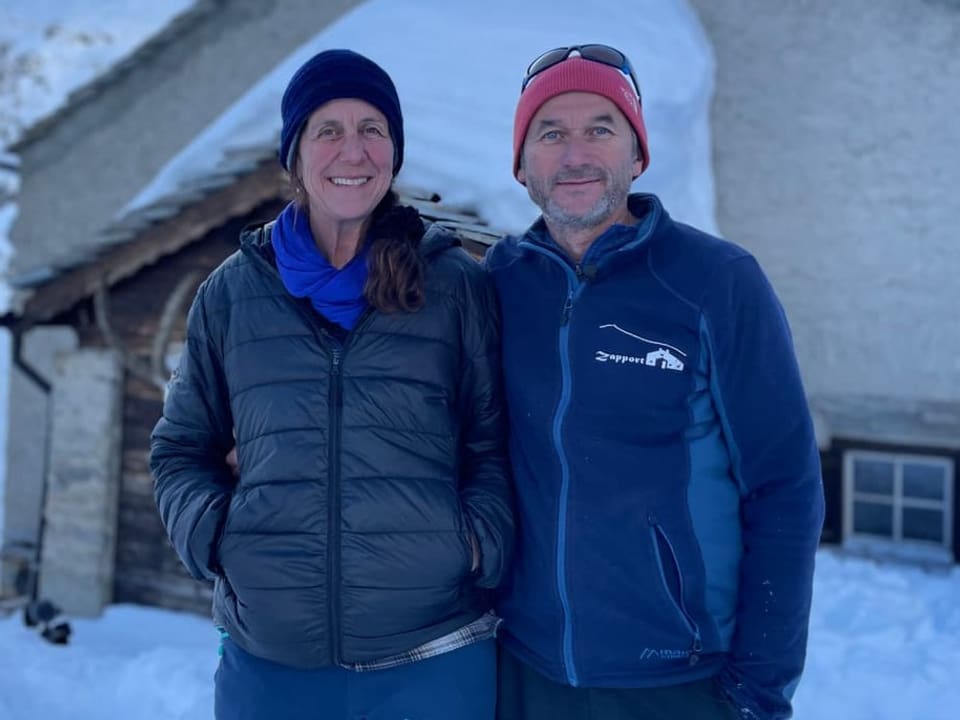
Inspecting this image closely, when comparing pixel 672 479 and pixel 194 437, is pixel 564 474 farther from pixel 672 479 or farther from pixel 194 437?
pixel 194 437

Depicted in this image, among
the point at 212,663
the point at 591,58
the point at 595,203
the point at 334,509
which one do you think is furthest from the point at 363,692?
the point at 212,663

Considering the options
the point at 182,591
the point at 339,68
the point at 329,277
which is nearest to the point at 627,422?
the point at 329,277

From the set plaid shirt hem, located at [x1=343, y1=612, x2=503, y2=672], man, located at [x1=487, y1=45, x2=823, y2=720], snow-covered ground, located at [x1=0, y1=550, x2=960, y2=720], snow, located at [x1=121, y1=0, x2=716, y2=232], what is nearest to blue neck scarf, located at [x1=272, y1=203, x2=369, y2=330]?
man, located at [x1=487, y1=45, x2=823, y2=720]

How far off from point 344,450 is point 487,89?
6489mm

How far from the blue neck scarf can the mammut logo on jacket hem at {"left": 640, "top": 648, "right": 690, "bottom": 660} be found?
1.05m

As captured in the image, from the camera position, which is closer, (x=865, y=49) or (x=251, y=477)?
(x=251, y=477)

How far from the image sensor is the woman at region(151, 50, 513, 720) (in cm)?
206

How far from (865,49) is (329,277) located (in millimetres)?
7678

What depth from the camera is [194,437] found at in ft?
7.50

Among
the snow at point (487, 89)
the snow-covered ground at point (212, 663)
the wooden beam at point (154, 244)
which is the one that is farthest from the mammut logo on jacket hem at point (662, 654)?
the wooden beam at point (154, 244)

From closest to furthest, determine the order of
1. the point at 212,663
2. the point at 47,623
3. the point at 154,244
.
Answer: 1. the point at 212,663
2. the point at 47,623
3. the point at 154,244

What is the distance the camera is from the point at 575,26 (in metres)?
9.34

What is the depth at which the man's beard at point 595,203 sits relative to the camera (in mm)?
2184

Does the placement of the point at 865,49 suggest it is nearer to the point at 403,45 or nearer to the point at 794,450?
the point at 403,45
